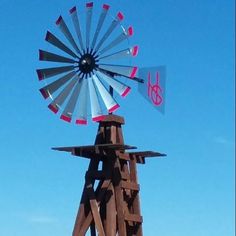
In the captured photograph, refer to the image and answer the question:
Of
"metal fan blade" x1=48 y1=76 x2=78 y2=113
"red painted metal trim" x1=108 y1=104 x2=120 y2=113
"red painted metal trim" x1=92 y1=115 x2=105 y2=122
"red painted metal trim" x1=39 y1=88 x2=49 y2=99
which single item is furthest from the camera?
"red painted metal trim" x1=39 y1=88 x2=49 y2=99

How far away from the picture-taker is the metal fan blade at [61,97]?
26766 millimetres

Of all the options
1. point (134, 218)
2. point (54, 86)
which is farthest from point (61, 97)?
point (134, 218)

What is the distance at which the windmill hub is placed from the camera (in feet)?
88.4

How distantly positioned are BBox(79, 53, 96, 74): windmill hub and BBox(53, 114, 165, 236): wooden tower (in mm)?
1350

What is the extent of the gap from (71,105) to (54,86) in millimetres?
741

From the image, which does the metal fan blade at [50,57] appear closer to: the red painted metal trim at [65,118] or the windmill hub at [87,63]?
the windmill hub at [87,63]

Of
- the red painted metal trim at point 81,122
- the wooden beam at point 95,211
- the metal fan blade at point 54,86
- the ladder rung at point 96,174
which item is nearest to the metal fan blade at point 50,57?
the metal fan blade at point 54,86

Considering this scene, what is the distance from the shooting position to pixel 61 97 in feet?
88.2

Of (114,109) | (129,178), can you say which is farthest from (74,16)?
A: (129,178)

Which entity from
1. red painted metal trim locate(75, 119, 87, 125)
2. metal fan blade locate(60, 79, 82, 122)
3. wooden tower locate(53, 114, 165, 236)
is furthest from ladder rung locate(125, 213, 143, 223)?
metal fan blade locate(60, 79, 82, 122)

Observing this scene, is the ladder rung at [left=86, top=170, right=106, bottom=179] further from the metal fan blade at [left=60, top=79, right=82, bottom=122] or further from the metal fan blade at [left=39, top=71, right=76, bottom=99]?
the metal fan blade at [left=39, top=71, right=76, bottom=99]

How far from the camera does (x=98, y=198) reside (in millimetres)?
27078

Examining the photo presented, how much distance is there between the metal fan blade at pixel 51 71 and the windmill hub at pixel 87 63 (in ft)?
0.92

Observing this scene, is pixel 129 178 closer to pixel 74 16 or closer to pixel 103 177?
pixel 103 177
